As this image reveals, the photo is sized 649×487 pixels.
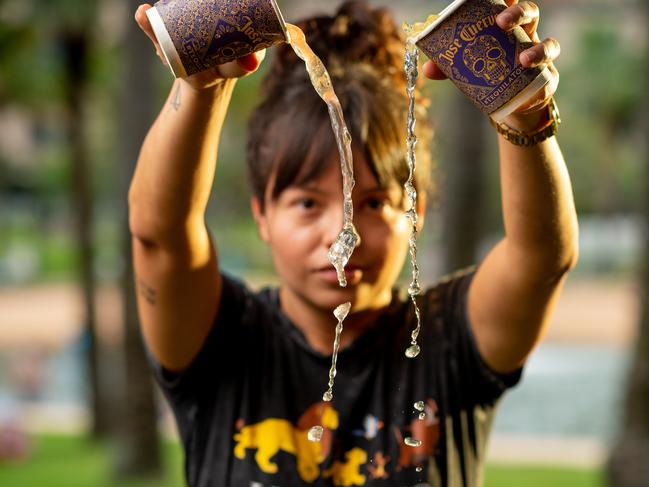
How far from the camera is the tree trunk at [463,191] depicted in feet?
17.3

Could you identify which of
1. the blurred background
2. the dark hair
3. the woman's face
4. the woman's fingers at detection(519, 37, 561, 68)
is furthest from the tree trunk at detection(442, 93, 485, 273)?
the woman's fingers at detection(519, 37, 561, 68)

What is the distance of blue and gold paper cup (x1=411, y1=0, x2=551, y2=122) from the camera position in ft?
4.39

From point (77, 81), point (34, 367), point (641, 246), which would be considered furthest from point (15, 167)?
point (641, 246)

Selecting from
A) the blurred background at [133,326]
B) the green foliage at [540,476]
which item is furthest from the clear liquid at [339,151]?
the green foliage at [540,476]

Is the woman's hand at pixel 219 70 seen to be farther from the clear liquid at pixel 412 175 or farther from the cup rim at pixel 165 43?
the clear liquid at pixel 412 175

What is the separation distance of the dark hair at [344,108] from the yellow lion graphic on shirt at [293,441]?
439 millimetres

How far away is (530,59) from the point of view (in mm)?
1315

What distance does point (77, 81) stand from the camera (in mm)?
9305

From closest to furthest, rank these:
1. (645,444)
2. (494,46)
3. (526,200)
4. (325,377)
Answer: (494,46), (526,200), (325,377), (645,444)

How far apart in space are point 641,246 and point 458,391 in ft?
12.9

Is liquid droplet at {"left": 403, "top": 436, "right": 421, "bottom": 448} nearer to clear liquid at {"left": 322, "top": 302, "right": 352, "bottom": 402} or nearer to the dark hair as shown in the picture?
clear liquid at {"left": 322, "top": 302, "right": 352, "bottom": 402}

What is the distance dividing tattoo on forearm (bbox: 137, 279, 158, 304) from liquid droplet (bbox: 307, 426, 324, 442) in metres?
0.39

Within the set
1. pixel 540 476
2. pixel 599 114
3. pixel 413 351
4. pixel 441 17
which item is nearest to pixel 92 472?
pixel 540 476

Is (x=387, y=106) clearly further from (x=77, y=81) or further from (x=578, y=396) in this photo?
(x=578, y=396)
